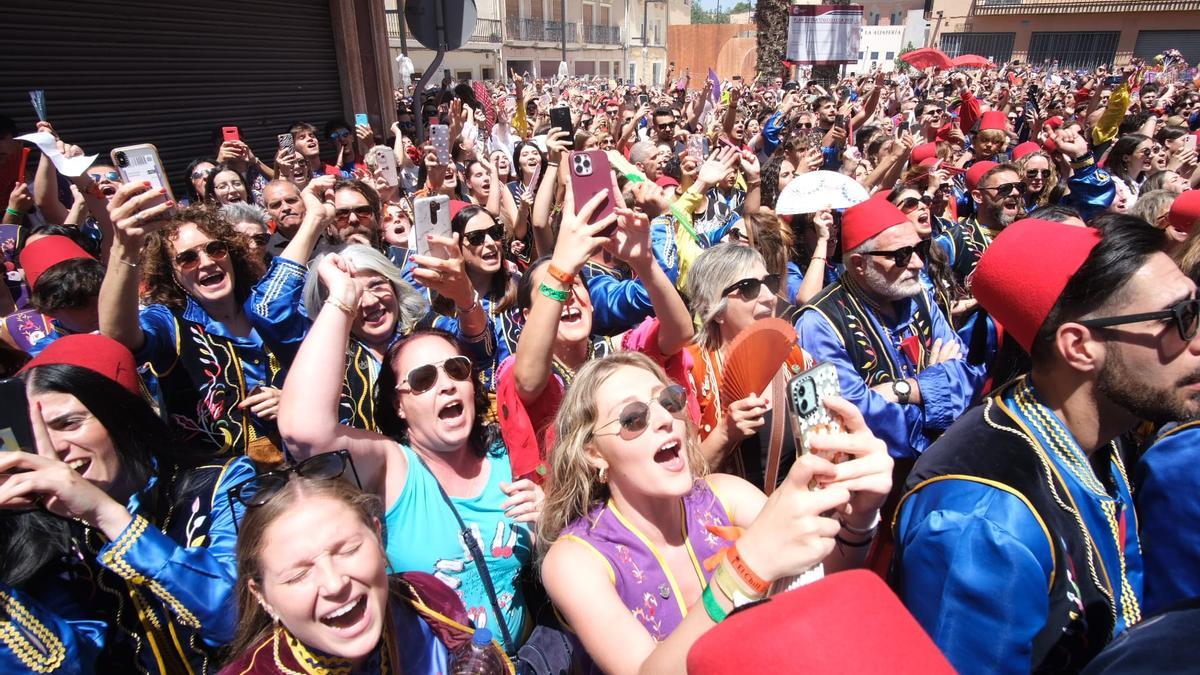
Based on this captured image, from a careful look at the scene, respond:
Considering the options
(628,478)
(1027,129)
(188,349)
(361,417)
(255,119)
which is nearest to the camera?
(628,478)

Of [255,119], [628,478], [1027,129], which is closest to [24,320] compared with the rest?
[628,478]

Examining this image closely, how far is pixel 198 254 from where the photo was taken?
9.55 feet

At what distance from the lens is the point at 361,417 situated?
2.63 m

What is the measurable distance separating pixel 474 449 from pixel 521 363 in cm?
38

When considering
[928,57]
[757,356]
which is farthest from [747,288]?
[928,57]

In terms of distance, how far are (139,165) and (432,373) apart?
182cm

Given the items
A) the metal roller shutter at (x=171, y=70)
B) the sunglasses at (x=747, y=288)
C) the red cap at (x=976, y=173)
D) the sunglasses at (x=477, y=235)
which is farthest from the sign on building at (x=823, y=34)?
the sunglasses at (x=747, y=288)

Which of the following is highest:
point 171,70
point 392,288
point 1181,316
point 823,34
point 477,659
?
point 823,34

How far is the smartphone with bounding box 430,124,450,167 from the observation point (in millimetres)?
5230

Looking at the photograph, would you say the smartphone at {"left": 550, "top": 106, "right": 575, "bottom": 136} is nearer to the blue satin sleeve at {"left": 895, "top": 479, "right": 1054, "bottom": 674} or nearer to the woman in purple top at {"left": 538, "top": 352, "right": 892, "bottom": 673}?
the woman in purple top at {"left": 538, "top": 352, "right": 892, "bottom": 673}

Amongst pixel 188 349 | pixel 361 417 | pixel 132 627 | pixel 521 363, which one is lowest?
pixel 132 627

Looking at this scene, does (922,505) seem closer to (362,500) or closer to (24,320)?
(362,500)

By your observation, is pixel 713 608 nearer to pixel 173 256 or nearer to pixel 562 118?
pixel 173 256

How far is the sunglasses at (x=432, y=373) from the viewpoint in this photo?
7.06ft
